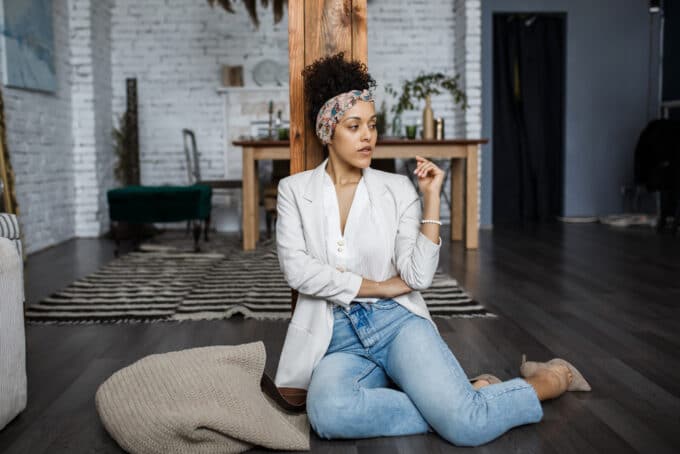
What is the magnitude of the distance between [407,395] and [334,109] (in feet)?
2.57

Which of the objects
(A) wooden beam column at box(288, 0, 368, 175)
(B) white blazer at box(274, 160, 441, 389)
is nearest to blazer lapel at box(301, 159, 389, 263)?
(B) white blazer at box(274, 160, 441, 389)

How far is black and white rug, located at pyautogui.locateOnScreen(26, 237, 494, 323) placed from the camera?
3.28 metres

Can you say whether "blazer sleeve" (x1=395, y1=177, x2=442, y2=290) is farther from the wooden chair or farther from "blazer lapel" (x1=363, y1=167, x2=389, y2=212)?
the wooden chair

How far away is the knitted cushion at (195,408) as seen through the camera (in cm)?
166

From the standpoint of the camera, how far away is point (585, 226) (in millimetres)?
7230

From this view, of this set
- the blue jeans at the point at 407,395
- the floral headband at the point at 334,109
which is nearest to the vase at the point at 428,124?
the floral headband at the point at 334,109

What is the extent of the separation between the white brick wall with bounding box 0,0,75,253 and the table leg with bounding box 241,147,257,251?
169cm

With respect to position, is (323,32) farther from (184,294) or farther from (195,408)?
(184,294)

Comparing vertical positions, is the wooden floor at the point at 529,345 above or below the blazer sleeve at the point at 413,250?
below

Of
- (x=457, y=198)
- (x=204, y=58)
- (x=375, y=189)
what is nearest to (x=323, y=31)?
(x=375, y=189)

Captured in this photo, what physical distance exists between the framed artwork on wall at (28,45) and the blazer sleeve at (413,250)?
164 inches

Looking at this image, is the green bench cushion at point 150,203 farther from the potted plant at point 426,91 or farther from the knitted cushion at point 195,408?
the knitted cushion at point 195,408

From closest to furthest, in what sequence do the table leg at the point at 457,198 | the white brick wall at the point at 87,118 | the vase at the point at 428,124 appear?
the vase at the point at 428,124 → the table leg at the point at 457,198 → the white brick wall at the point at 87,118

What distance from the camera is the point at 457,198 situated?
625 cm
